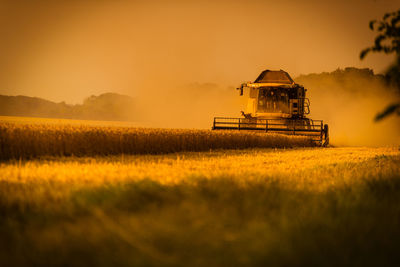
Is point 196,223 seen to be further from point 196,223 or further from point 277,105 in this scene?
point 277,105

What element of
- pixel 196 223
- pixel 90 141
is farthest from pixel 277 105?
pixel 196 223

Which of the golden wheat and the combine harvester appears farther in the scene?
the combine harvester

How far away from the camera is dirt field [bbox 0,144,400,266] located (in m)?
3.11

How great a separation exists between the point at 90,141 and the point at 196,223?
9256mm

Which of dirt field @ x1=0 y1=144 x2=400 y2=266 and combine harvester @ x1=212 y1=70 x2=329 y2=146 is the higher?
combine harvester @ x1=212 y1=70 x2=329 y2=146

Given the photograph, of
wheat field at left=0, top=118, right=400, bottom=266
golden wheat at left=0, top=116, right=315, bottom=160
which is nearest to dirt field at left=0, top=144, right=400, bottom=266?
wheat field at left=0, top=118, right=400, bottom=266

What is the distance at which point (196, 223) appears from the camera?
3.80 meters

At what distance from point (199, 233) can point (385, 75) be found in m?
2.72

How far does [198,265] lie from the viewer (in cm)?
295

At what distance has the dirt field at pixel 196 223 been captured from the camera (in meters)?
3.11

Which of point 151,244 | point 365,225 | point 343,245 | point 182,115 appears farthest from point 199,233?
point 182,115

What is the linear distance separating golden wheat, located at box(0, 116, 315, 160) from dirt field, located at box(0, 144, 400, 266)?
5249 mm

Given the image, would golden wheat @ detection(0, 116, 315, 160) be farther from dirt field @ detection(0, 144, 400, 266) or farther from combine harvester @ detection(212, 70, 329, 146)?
combine harvester @ detection(212, 70, 329, 146)

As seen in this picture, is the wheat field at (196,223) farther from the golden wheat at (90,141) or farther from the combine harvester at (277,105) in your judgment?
the combine harvester at (277,105)
